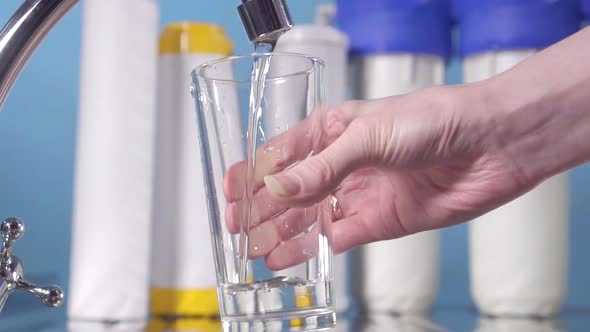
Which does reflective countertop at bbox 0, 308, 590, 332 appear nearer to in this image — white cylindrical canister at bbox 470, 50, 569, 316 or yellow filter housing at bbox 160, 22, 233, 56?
white cylindrical canister at bbox 470, 50, 569, 316

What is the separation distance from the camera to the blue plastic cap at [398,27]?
3.13 ft

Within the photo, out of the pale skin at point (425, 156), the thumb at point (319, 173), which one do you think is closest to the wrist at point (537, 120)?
the pale skin at point (425, 156)

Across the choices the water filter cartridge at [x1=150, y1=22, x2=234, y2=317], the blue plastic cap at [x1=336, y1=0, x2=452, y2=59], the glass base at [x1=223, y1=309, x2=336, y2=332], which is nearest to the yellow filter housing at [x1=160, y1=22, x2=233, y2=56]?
the water filter cartridge at [x1=150, y1=22, x2=234, y2=317]

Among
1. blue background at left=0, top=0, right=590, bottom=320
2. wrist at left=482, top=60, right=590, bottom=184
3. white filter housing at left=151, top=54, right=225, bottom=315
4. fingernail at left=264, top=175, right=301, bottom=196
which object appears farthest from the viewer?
blue background at left=0, top=0, right=590, bottom=320

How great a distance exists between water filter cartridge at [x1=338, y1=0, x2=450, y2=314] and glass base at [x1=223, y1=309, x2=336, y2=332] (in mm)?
511

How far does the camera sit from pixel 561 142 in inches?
21.0

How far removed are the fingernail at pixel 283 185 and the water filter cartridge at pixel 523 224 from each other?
55 centimetres

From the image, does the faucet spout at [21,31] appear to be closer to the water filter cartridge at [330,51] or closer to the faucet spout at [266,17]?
the faucet spout at [266,17]

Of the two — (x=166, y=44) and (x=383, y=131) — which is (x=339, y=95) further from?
(x=383, y=131)

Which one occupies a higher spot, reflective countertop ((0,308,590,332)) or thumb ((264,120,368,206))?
thumb ((264,120,368,206))

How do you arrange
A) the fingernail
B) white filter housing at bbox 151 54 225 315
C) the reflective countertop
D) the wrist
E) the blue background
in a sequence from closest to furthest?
1. the fingernail
2. the wrist
3. the reflective countertop
4. white filter housing at bbox 151 54 225 315
5. the blue background

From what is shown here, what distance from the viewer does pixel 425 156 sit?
50cm

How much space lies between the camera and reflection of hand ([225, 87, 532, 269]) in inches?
16.7

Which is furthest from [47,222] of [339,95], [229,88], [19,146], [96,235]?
[229,88]
